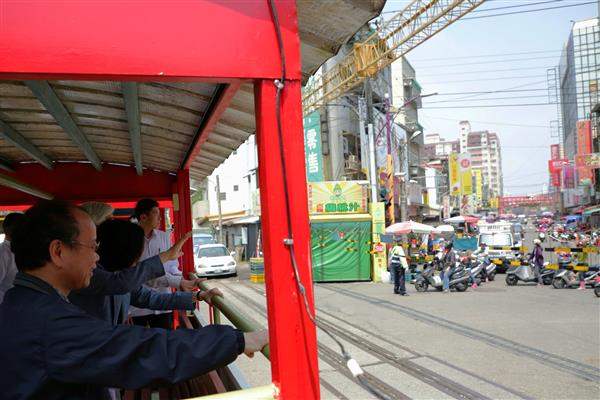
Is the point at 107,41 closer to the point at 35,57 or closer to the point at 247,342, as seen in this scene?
the point at 35,57

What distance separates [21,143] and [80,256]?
2940 mm

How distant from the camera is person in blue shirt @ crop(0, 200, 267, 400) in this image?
4.57 feet

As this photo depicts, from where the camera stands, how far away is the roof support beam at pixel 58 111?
103 inches

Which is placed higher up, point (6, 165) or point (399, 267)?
point (6, 165)

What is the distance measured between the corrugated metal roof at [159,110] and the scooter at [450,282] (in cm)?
1338

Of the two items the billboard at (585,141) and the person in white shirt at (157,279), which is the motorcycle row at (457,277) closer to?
the person in white shirt at (157,279)

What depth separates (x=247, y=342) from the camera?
170 cm

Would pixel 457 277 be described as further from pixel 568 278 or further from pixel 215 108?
pixel 215 108

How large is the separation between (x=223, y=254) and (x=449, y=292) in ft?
39.9

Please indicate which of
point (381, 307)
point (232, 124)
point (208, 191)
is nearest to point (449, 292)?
point (381, 307)

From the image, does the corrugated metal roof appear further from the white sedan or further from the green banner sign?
the green banner sign

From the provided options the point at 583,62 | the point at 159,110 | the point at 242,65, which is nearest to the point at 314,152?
the point at 159,110

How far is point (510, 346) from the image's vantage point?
8.66 m

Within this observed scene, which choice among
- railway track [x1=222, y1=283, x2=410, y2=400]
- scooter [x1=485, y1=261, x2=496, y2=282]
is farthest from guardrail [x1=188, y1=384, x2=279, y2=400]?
scooter [x1=485, y1=261, x2=496, y2=282]
